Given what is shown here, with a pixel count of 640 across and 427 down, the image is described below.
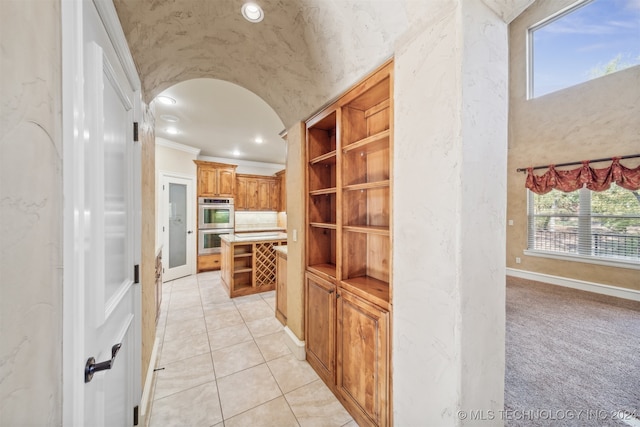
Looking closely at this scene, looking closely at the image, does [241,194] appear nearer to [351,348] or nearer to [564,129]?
[351,348]

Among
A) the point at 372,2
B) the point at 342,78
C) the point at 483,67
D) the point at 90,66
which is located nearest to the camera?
the point at 90,66

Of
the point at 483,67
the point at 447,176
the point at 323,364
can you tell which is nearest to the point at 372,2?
the point at 483,67

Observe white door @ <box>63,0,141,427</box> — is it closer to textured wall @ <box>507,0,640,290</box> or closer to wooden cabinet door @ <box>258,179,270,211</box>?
wooden cabinet door @ <box>258,179,270,211</box>

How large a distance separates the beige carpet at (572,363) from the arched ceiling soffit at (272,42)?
2712 mm

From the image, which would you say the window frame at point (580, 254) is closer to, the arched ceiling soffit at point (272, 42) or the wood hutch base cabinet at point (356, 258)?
the wood hutch base cabinet at point (356, 258)

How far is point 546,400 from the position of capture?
1787 millimetres

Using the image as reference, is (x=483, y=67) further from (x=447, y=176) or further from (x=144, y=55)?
(x=144, y=55)

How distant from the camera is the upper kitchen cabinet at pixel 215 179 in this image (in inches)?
214

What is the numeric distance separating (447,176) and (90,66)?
4.56ft

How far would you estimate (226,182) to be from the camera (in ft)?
18.9

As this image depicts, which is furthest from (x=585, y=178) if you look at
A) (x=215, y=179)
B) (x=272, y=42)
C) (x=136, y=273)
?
(x=215, y=179)

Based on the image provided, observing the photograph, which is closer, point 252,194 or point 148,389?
point 148,389

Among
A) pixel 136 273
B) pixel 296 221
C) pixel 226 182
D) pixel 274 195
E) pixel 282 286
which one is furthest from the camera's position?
pixel 274 195

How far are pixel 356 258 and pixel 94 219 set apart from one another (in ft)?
5.20
